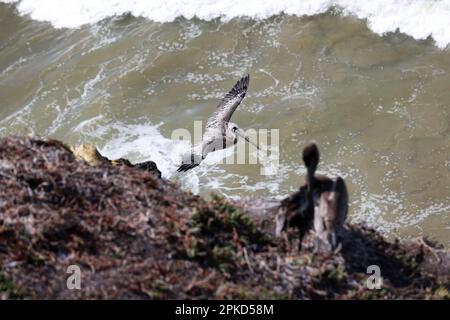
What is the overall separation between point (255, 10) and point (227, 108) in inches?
246

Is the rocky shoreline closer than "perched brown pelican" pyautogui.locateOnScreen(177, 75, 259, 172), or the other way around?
the rocky shoreline

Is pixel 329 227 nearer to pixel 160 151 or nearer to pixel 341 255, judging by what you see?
pixel 341 255

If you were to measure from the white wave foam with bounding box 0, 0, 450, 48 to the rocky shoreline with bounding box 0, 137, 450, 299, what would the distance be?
9950 mm

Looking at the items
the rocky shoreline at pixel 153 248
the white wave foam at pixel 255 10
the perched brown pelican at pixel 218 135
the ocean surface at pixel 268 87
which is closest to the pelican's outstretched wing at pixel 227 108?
the perched brown pelican at pixel 218 135

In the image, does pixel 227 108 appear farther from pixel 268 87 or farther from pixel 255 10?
pixel 255 10

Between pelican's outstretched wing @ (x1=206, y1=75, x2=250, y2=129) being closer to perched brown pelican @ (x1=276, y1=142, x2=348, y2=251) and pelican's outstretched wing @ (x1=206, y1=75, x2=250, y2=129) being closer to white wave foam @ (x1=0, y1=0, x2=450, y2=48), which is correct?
white wave foam @ (x1=0, y1=0, x2=450, y2=48)

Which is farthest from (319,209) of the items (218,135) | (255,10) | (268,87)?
(255,10)

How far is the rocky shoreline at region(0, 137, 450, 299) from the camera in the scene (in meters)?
6.21

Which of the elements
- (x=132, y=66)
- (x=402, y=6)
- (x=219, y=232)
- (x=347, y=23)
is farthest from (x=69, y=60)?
(x=219, y=232)

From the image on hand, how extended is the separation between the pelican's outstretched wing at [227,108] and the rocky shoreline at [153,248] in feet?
16.8

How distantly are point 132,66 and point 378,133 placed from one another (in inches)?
240

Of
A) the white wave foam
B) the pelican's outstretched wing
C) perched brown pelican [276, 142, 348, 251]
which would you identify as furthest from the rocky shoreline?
the white wave foam

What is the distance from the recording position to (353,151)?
13.3 m
